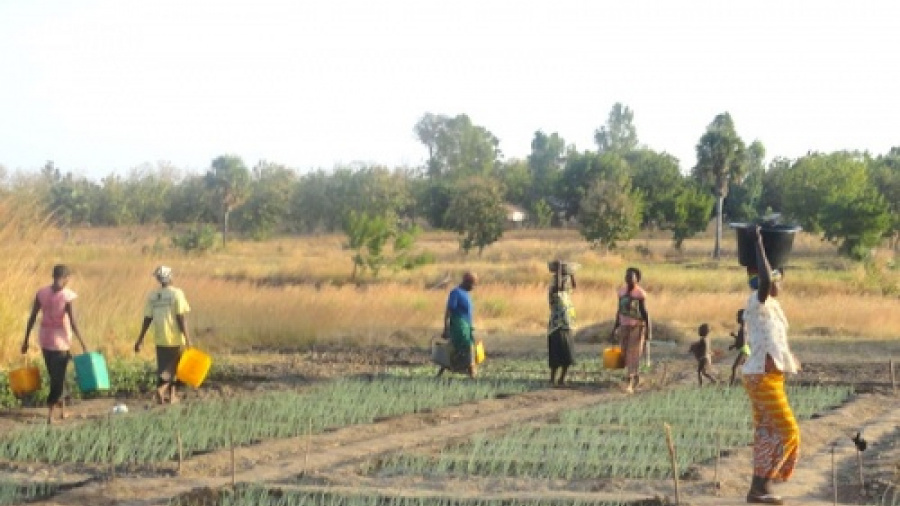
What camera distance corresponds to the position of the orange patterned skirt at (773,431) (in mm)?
8578

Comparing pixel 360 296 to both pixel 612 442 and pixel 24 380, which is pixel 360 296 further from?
pixel 612 442

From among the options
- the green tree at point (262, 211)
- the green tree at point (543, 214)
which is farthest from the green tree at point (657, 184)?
the green tree at point (262, 211)

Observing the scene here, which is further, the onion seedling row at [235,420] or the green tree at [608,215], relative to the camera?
the green tree at [608,215]

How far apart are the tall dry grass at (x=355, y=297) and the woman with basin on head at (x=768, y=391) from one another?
1041 centimetres

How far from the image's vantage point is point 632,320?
617 inches

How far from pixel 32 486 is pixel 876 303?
2530cm

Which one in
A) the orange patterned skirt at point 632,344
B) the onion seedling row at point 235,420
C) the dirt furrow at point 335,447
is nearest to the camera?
the dirt furrow at point 335,447

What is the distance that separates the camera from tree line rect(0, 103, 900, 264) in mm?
54594

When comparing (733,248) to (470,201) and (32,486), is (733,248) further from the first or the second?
(32,486)

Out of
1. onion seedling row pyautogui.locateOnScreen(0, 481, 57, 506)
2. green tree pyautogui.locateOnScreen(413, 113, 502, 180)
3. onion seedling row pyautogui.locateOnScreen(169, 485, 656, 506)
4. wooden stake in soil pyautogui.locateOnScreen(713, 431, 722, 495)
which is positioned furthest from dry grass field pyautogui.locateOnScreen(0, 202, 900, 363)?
green tree pyautogui.locateOnScreen(413, 113, 502, 180)

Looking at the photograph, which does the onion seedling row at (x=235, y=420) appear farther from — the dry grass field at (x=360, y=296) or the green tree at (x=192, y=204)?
the green tree at (x=192, y=204)

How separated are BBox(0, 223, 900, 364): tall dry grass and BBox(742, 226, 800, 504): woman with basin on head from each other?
410 inches

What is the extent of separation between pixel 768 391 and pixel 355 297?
18.9 meters

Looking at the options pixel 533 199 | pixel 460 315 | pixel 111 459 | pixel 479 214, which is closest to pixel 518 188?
pixel 533 199
